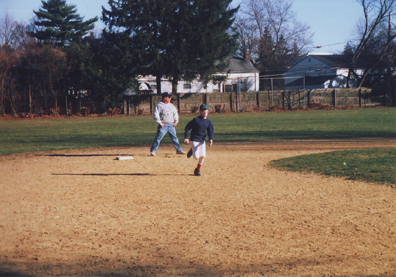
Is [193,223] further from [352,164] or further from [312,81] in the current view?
[312,81]

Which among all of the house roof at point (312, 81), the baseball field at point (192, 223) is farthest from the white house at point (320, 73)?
the baseball field at point (192, 223)

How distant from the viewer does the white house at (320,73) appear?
56.3 meters

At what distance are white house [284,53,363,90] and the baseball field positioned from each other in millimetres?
48237

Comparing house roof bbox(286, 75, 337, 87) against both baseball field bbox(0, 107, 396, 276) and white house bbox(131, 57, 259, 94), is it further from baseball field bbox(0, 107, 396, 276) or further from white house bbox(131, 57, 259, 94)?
baseball field bbox(0, 107, 396, 276)

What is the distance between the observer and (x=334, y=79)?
2227 inches

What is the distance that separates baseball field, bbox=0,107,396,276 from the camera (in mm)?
3914

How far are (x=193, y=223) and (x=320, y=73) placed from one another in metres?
58.7

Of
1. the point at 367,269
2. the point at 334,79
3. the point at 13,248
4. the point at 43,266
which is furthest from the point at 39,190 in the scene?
the point at 334,79

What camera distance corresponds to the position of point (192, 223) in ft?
17.3

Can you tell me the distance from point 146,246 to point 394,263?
256cm

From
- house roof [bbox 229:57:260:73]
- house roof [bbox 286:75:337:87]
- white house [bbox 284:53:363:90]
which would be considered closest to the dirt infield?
house roof [bbox 229:57:260:73]

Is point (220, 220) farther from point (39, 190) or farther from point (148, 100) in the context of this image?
point (148, 100)

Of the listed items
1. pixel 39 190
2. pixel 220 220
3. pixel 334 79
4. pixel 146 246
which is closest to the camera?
pixel 146 246

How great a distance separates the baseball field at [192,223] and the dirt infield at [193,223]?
1cm
